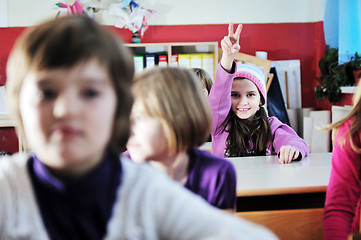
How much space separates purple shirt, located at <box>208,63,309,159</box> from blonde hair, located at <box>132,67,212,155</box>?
2.93ft

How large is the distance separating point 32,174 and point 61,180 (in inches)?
2.2

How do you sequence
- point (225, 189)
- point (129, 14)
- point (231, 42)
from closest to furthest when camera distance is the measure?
point (225, 189) → point (231, 42) → point (129, 14)

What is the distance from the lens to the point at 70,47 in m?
0.59

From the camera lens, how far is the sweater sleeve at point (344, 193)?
1.08 meters

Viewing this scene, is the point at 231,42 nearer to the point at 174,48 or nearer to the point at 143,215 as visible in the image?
the point at 143,215

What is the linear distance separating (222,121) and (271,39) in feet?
11.0

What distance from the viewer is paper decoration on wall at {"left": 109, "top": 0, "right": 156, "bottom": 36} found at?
4730mm

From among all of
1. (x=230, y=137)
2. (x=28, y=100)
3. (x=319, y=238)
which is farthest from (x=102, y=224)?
(x=230, y=137)

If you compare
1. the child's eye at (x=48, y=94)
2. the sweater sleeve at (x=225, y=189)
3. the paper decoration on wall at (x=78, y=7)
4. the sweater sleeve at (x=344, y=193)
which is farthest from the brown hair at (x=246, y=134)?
the paper decoration on wall at (x=78, y=7)

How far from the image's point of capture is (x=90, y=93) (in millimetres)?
593

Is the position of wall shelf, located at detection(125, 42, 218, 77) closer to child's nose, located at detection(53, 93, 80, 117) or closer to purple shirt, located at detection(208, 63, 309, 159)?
purple shirt, located at detection(208, 63, 309, 159)

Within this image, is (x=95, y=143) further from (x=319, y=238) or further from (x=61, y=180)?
(x=319, y=238)

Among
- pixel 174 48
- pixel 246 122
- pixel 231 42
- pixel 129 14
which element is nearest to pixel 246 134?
pixel 246 122

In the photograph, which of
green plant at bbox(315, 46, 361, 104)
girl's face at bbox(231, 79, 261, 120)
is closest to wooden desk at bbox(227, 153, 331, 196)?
girl's face at bbox(231, 79, 261, 120)
